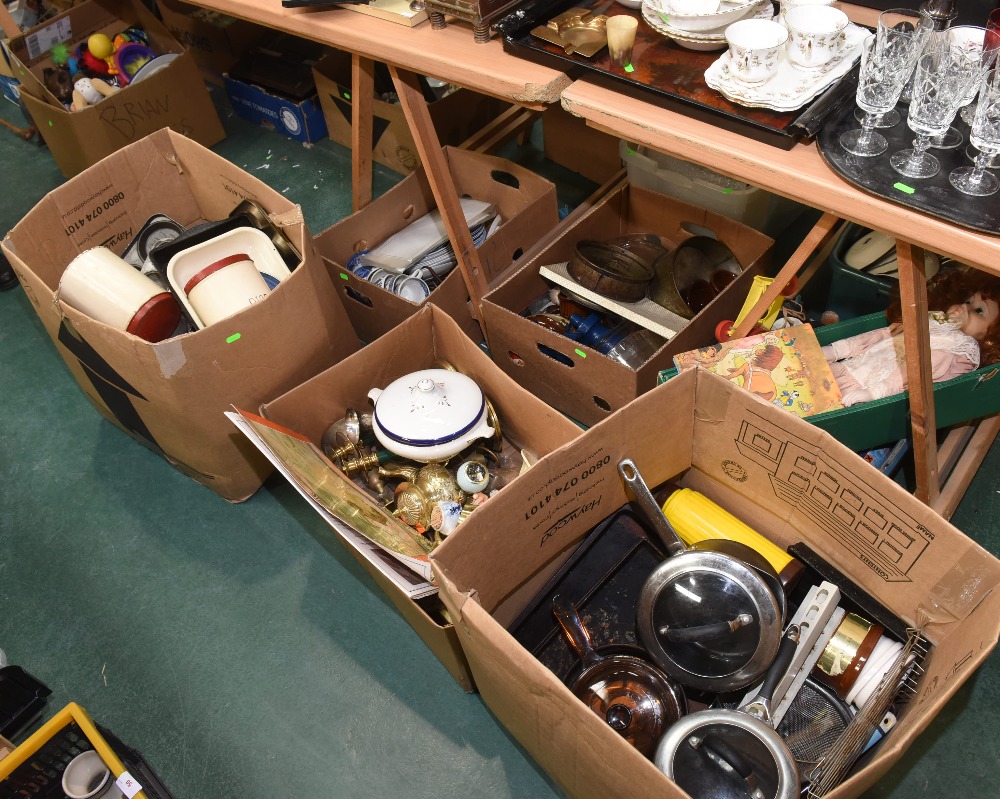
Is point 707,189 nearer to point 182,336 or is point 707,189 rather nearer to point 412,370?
point 412,370

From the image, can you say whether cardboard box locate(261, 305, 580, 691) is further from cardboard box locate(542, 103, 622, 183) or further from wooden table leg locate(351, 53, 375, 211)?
cardboard box locate(542, 103, 622, 183)

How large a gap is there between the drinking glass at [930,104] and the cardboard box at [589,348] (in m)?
0.53

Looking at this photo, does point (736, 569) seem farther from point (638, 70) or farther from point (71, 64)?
point (71, 64)

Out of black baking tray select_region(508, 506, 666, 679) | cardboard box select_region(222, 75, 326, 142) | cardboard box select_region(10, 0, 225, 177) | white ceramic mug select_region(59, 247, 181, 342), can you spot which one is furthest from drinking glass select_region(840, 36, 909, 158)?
cardboard box select_region(10, 0, 225, 177)

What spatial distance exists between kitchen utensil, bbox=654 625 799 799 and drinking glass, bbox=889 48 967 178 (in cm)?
84

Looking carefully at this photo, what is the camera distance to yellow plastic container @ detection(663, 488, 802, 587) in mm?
1389

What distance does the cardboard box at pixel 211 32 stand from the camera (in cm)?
291

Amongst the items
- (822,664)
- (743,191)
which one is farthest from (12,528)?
(743,191)

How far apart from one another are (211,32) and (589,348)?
2.19 m

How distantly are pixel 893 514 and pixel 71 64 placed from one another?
2.90m

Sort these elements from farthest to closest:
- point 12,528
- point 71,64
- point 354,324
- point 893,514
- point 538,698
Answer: point 71,64, point 354,324, point 12,528, point 893,514, point 538,698

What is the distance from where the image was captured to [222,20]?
291 centimetres

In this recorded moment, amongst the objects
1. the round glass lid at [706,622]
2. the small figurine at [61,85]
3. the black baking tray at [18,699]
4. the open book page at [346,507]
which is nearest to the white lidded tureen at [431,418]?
the open book page at [346,507]

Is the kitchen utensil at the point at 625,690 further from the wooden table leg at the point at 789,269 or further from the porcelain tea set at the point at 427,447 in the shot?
the wooden table leg at the point at 789,269
